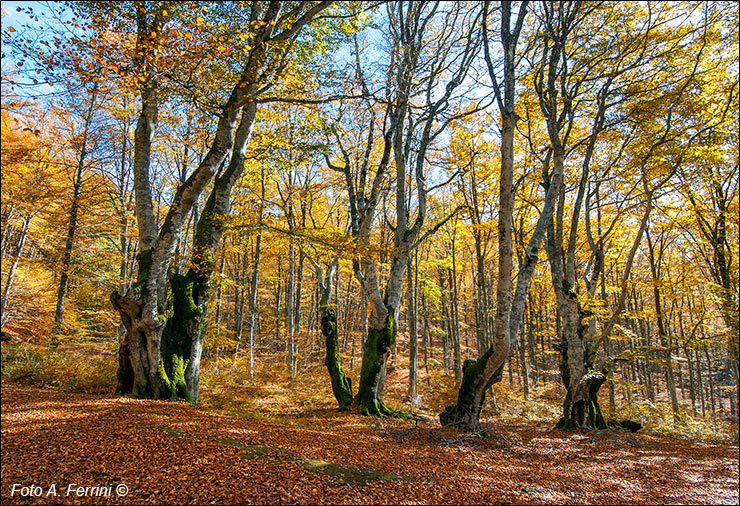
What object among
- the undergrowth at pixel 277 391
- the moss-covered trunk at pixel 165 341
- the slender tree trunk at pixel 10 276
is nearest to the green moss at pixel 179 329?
the moss-covered trunk at pixel 165 341

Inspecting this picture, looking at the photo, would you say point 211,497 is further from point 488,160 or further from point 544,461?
point 488,160

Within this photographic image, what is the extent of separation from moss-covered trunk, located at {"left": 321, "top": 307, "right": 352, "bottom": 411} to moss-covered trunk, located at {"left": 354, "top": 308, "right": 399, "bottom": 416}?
45 centimetres

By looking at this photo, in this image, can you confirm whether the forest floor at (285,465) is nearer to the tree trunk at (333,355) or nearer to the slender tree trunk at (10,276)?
the tree trunk at (333,355)

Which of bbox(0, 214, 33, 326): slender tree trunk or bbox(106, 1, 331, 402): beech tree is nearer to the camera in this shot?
bbox(106, 1, 331, 402): beech tree

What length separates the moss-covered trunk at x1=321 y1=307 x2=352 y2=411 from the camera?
9.12 metres

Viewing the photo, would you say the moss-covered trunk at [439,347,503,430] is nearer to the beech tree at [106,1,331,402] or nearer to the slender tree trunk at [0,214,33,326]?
the beech tree at [106,1,331,402]

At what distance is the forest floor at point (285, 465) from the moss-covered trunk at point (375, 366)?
6.09ft

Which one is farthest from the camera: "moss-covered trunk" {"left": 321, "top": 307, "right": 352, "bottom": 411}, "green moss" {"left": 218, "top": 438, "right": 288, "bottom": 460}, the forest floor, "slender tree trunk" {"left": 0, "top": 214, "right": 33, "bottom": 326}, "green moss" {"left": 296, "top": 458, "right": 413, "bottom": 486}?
"moss-covered trunk" {"left": 321, "top": 307, "right": 352, "bottom": 411}

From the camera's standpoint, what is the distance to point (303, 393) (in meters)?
12.4

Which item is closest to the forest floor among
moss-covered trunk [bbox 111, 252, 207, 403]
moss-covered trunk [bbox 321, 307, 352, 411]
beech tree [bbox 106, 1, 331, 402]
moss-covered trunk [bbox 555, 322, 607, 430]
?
moss-covered trunk [bbox 111, 252, 207, 403]

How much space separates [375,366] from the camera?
8562 mm

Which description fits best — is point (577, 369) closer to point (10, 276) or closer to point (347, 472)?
point (347, 472)

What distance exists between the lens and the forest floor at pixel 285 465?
9.00ft

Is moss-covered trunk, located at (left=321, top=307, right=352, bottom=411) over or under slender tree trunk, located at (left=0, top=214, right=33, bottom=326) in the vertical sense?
under
